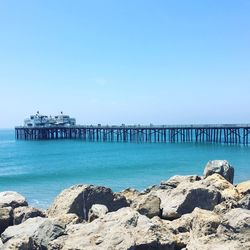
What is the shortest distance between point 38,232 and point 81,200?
2.65 meters

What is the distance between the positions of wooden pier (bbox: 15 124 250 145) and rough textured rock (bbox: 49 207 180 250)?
55467 millimetres

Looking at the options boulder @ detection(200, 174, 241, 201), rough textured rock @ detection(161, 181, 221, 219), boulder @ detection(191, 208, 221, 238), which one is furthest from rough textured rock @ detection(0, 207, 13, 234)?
boulder @ detection(200, 174, 241, 201)

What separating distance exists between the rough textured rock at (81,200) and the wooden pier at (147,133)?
52459mm

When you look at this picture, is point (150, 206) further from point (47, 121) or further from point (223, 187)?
point (47, 121)

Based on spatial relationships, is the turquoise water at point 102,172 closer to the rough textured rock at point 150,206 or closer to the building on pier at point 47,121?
the rough textured rock at point 150,206

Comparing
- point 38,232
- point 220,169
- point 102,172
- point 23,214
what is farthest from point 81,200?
point 102,172

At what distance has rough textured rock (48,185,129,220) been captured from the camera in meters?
10.2

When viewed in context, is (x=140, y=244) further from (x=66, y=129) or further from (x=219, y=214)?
(x=66, y=129)

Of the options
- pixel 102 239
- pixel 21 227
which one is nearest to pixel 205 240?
pixel 102 239

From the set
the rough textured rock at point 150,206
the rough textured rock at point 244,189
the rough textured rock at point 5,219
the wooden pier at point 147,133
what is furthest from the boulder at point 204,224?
the wooden pier at point 147,133

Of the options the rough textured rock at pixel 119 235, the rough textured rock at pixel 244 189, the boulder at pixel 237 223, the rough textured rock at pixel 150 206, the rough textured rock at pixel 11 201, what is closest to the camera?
A: the rough textured rock at pixel 119 235

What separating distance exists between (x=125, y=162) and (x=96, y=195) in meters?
38.4

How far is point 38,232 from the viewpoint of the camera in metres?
7.66

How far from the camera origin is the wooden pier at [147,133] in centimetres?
6619
